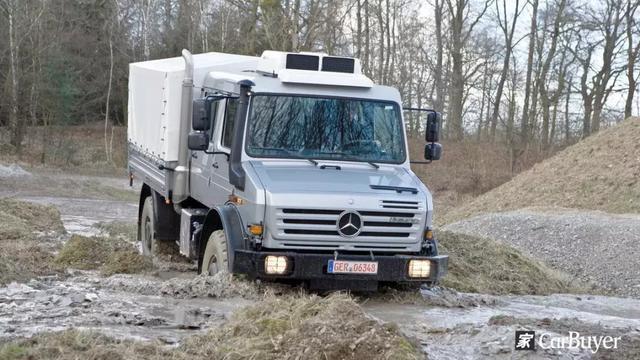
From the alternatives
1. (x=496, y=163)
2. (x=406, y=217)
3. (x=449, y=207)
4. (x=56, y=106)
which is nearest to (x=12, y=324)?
(x=406, y=217)

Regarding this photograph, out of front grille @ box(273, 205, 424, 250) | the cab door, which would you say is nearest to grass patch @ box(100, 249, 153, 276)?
the cab door

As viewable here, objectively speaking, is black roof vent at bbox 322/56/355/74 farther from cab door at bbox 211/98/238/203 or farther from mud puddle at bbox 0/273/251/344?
mud puddle at bbox 0/273/251/344

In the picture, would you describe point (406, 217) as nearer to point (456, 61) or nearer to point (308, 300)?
point (308, 300)

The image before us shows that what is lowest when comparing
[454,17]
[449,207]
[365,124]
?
[449,207]

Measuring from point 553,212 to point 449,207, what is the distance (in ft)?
31.4

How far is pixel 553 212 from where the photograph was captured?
77.0 ft

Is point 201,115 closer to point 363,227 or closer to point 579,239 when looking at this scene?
point 363,227

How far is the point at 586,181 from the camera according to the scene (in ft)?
90.0

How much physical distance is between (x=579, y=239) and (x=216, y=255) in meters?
12.5

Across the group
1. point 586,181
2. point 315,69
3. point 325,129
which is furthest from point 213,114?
point 586,181

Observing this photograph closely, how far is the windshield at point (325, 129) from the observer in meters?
10.3

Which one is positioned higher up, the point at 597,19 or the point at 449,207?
the point at 597,19

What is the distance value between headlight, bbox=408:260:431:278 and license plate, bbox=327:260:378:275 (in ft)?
1.42

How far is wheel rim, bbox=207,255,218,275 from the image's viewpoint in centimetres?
1040
